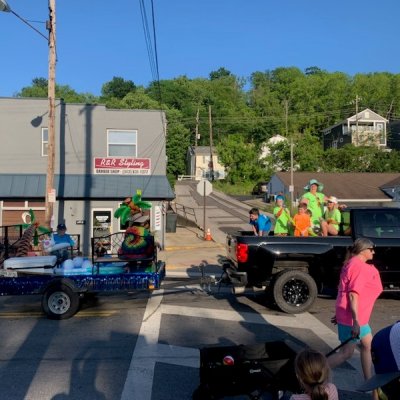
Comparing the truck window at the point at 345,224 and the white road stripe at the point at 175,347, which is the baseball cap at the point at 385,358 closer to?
the white road stripe at the point at 175,347

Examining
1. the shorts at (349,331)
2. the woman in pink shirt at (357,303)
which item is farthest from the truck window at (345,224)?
the shorts at (349,331)

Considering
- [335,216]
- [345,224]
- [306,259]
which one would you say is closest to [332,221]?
[335,216]

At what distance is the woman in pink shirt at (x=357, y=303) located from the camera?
4.87 meters

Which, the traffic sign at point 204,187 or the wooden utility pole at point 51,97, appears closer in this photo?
the wooden utility pole at point 51,97

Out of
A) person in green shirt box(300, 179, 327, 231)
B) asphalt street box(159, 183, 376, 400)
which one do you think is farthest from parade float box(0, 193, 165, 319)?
person in green shirt box(300, 179, 327, 231)

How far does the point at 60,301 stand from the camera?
8352 mm

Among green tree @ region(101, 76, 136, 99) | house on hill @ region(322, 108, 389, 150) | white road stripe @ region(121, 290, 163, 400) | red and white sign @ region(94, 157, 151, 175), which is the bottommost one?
white road stripe @ region(121, 290, 163, 400)

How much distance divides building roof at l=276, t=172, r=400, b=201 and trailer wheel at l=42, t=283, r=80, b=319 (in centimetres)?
3588

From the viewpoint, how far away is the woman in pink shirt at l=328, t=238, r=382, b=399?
487 centimetres

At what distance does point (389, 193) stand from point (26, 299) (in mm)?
39027

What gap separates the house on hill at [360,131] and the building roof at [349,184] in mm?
16008

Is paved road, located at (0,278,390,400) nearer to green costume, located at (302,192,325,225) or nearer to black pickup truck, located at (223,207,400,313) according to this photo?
black pickup truck, located at (223,207,400,313)

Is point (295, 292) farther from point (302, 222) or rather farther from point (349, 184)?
point (349, 184)

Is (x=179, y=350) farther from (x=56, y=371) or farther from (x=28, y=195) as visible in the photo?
(x=28, y=195)
